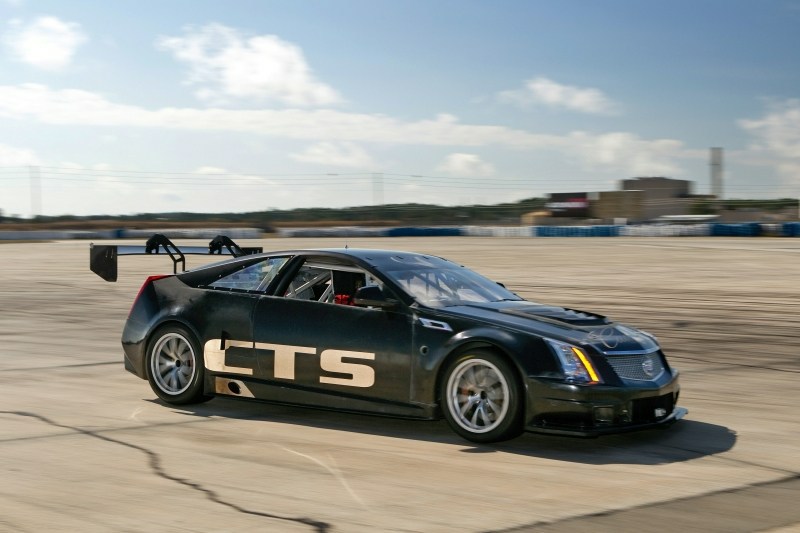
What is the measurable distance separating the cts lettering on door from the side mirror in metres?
0.36

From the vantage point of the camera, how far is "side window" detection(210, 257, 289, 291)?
809 centimetres

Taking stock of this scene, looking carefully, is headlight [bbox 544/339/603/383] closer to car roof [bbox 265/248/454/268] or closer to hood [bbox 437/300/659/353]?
hood [bbox 437/300/659/353]

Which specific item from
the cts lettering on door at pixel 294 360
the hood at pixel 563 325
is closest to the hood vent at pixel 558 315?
the hood at pixel 563 325

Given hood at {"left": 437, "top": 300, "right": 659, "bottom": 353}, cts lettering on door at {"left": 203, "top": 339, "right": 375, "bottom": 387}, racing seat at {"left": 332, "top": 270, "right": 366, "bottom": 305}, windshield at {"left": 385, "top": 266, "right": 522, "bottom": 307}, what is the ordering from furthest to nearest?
racing seat at {"left": 332, "top": 270, "right": 366, "bottom": 305} → windshield at {"left": 385, "top": 266, "right": 522, "bottom": 307} → cts lettering on door at {"left": 203, "top": 339, "right": 375, "bottom": 387} → hood at {"left": 437, "top": 300, "right": 659, "bottom": 353}

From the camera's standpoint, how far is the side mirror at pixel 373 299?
23.6 feet

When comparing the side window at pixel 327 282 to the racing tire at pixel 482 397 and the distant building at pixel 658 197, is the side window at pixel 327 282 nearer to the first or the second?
the racing tire at pixel 482 397

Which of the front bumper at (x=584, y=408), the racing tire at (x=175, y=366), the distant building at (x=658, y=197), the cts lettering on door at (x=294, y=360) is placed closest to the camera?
the front bumper at (x=584, y=408)

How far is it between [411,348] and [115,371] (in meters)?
4.31

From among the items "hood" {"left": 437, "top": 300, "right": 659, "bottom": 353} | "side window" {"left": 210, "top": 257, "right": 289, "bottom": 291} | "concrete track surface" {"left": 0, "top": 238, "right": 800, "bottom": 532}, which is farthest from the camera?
"side window" {"left": 210, "top": 257, "right": 289, "bottom": 291}

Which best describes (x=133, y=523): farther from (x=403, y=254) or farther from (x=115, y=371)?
(x=115, y=371)

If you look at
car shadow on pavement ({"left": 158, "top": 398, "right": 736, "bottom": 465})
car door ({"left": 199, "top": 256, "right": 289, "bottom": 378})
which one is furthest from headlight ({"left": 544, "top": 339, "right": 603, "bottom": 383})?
car door ({"left": 199, "top": 256, "right": 289, "bottom": 378})

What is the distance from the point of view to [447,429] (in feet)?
24.3

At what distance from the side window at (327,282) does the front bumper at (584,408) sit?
1.73 meters

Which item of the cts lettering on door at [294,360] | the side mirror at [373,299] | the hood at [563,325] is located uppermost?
the side mirror at [373,299]
